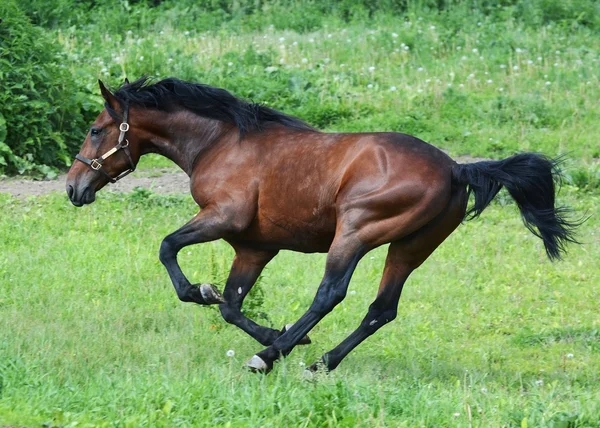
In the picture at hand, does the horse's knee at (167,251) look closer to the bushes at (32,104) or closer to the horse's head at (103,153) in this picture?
the horse's head at (103,153)

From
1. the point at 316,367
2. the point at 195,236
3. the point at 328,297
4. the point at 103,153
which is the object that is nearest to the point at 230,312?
the point at 195,236

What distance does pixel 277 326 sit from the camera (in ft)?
28.5

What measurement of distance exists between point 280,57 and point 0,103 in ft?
18.9

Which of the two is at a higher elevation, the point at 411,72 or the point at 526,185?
the point at 526,185

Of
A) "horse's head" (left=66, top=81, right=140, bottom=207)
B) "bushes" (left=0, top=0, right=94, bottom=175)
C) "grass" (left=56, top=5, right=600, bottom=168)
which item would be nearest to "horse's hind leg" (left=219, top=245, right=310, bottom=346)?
"horse's head" (left=66, top=81, right=140, bottom=207)

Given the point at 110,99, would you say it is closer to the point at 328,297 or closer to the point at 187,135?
the point at 187,135

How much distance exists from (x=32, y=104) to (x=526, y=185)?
275 inches

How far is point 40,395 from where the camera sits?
591 cm

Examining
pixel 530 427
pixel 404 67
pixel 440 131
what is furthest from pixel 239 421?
pixel 404 67

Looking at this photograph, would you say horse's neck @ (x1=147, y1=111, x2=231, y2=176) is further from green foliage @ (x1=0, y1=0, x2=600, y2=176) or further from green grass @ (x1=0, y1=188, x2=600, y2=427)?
green foliage @ (x1=0, y1=0, x2=600, y2=176)

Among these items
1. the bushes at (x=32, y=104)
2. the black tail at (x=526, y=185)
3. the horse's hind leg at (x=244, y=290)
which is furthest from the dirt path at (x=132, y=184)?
the black tail at (x=526, y=185)

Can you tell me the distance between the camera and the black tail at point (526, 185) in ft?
23.1

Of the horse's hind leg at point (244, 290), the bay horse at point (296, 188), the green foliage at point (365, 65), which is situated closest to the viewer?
the bay horse at point (296, 188)

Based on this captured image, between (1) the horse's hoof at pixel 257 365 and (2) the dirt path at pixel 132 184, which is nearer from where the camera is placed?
(1) the horse's hoof at pixel 257 365
